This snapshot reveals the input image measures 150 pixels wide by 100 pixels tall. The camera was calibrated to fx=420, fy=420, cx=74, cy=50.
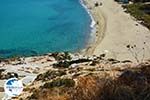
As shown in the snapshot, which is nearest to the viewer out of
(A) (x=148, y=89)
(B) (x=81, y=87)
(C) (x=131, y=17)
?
(A) (x=148, y=89)

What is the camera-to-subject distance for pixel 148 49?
170 feet

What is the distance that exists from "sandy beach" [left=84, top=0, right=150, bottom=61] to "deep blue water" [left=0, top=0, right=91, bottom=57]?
6.98ft

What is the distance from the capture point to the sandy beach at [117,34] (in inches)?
2002

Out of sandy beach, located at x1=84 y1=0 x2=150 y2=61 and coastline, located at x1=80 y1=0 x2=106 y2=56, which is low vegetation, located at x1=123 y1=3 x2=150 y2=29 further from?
coastline, located at x1=80 y1=0 x2=106 y2=56

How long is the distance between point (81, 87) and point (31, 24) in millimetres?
59057

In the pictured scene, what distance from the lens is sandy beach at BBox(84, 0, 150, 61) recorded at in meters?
50.9

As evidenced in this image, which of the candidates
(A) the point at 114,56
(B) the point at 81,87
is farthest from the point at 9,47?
(B) the point at 81,87

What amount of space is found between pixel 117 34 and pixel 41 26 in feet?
45.4

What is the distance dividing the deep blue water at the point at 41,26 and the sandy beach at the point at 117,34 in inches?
83.8

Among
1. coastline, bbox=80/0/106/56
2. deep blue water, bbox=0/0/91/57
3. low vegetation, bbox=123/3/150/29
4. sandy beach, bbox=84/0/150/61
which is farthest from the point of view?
low vegetation, bbox=123/3/150/29

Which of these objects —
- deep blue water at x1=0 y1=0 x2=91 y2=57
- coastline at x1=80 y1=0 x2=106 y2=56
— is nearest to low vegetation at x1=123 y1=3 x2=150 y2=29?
coastline at x1=80 y1=0 x2=106 y2=56

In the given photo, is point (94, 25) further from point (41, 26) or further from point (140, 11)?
point (140, 11)

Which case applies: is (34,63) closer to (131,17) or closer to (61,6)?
(131,17)

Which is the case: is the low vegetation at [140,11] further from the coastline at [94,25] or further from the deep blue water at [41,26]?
the deep blue water at [41,26]
